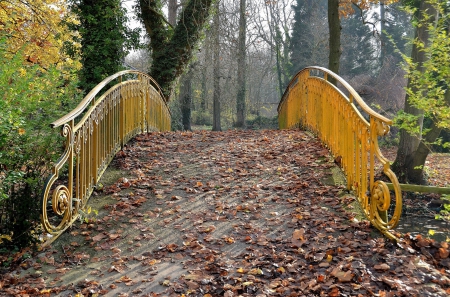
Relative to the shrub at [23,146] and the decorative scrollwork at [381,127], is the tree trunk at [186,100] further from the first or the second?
the decorative scrollwork at [381,127]

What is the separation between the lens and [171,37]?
1410cm

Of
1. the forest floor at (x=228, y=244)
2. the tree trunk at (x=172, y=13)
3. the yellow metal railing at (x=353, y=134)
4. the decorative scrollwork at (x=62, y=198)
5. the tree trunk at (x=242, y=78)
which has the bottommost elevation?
the forest floor at (x=228, y=244)

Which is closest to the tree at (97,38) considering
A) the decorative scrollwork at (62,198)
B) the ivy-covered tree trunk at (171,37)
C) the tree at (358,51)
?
the ivy-covered tree trunk at (171,37)

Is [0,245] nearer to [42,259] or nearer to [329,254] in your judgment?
[42,259]

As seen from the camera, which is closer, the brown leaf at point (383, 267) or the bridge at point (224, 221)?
the brown leaf at point (383, 267)

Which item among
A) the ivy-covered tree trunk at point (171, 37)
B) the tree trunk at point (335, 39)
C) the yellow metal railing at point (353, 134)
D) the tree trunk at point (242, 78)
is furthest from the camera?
the tree trunk at point (242, 78)

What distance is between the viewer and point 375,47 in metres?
36.4

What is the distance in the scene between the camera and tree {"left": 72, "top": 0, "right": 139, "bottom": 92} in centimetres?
1018

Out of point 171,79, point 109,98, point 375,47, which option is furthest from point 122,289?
point 375,47

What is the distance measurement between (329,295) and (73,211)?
3.08 metres

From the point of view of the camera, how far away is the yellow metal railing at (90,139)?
4340mm

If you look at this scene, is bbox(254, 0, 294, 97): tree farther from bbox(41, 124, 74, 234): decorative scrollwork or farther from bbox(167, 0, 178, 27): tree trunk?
bbox(41, 124, 74, 234): decorative scrollwork

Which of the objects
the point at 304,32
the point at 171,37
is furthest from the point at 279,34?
the point at 171,37

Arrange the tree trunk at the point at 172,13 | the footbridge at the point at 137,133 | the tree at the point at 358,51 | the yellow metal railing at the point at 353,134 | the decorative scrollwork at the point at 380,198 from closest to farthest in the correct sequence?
the decorative scrollwork at the point at 380,198, the yellow metal railing at the point at 353,134, the footbridge at the point at 137,133, the tree trunk at the point at 172,13, the tree at the point at 358,51
